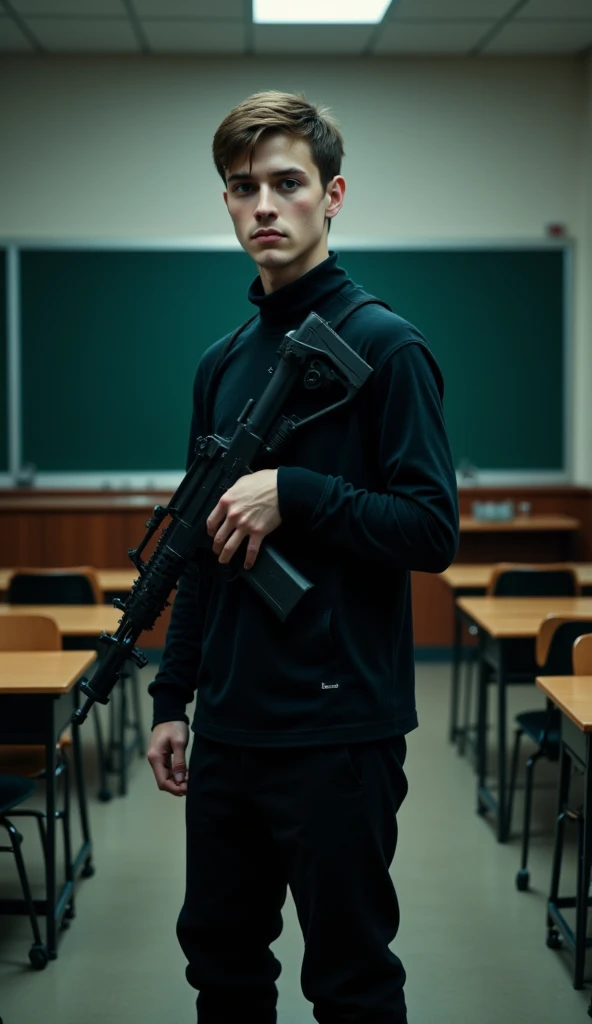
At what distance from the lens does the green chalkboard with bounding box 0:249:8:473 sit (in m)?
6.25

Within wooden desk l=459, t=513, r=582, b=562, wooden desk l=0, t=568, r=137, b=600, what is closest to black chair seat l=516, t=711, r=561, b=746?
wooden desk l=0, t=568, r=137, b=600

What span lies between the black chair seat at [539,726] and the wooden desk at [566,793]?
42cm

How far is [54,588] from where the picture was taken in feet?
13.5

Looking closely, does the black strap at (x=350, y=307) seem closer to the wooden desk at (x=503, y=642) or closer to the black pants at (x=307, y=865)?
the black pants at (x=307, y=865)

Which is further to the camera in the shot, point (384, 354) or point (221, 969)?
point (221, 969)

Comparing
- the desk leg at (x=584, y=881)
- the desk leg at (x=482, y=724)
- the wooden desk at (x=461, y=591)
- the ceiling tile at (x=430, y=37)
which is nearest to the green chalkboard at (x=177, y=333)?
the ceiling tile at (x=430, y=37)

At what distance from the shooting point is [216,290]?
6289 millimetres

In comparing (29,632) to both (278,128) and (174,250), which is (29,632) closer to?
(278,128)

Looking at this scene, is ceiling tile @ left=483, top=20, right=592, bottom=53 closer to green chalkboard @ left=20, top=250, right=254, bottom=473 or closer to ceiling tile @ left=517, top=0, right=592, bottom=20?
ceiling tile @ left=517, top=0, right=592, bottom=20

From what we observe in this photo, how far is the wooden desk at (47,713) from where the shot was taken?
256 cm

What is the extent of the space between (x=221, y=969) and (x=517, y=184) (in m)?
5.66

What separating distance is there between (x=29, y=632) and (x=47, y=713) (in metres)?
0.48

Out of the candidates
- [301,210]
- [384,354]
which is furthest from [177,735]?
[301,210]

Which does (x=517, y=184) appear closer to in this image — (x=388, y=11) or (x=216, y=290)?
(x=388, y=11)
